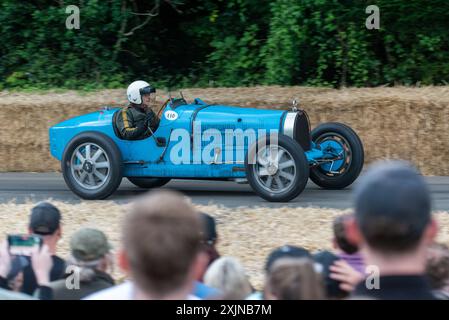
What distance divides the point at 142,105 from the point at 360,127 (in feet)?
14.0

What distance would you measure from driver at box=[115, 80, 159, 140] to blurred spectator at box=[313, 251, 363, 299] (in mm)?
6649

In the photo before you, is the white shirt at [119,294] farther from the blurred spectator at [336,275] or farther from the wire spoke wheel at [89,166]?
the wire spoke wheel at [89,166]

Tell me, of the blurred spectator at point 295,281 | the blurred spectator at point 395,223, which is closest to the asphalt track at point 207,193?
the blurred spectator at point 295,281

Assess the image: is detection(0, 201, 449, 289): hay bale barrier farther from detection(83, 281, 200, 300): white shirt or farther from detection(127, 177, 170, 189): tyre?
detection(83, 281, 200, 300): white shirt

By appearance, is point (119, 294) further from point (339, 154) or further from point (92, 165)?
point (339, 154)

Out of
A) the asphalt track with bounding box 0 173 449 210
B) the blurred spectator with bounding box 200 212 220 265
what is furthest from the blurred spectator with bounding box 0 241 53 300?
the asphalt track with bounding box 0 173 449 210

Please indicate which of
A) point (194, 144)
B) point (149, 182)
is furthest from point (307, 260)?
point (149, 182)

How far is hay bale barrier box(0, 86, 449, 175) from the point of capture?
1388 cm

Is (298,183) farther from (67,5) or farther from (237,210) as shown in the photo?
(67,5)

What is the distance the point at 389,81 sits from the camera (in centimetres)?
1788

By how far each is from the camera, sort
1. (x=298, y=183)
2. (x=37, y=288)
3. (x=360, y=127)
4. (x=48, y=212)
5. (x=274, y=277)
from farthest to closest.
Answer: (x=360, y=127), (x=298, y=183), (x=48, y=212), (x=37, y=288), (x=274, y=277)

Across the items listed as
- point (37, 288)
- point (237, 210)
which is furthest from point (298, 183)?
point (37, 288)

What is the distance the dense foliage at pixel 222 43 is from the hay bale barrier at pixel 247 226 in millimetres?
8261

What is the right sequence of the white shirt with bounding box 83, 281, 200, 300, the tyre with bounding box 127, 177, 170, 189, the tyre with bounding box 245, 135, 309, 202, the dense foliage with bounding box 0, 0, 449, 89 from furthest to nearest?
the dense foliage with bounding box 0, 0, 449, 89 → the tyre with bounding box 127, 177, 170, 189 → the tyre with bounding box 245, 135, 309, 202 → the white shirt with bounding box 83, 281, 200, 300
